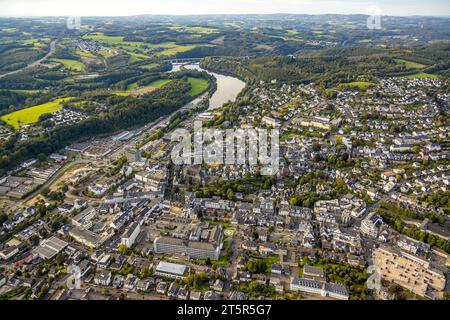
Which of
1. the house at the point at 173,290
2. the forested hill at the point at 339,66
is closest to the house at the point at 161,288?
the house at the point at 173,290

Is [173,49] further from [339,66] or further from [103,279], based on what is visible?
[103,279]

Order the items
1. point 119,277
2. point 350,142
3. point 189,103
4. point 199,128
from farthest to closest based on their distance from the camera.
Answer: point 189,103, point 199,128, point 350,142, point 119,277

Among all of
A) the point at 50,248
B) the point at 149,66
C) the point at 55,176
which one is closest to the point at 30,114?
the point at 55,176

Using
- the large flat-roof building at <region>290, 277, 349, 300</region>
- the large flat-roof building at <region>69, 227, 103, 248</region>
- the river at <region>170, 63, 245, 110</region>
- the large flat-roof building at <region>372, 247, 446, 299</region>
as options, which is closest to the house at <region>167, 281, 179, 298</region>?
the large flat-roof building at <region>290, 277, 349, 300</region>

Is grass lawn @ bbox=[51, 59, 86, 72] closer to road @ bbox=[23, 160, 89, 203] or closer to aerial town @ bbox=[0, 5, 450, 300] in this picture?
aerial town @ bbox=[0, 5, 450, 300]

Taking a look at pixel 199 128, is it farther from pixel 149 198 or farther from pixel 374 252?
pixel 374 252

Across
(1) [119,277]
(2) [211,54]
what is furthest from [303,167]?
(2) [211,54]

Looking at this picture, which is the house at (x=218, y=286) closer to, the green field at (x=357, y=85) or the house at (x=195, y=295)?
the house at (x=195, y=295)
